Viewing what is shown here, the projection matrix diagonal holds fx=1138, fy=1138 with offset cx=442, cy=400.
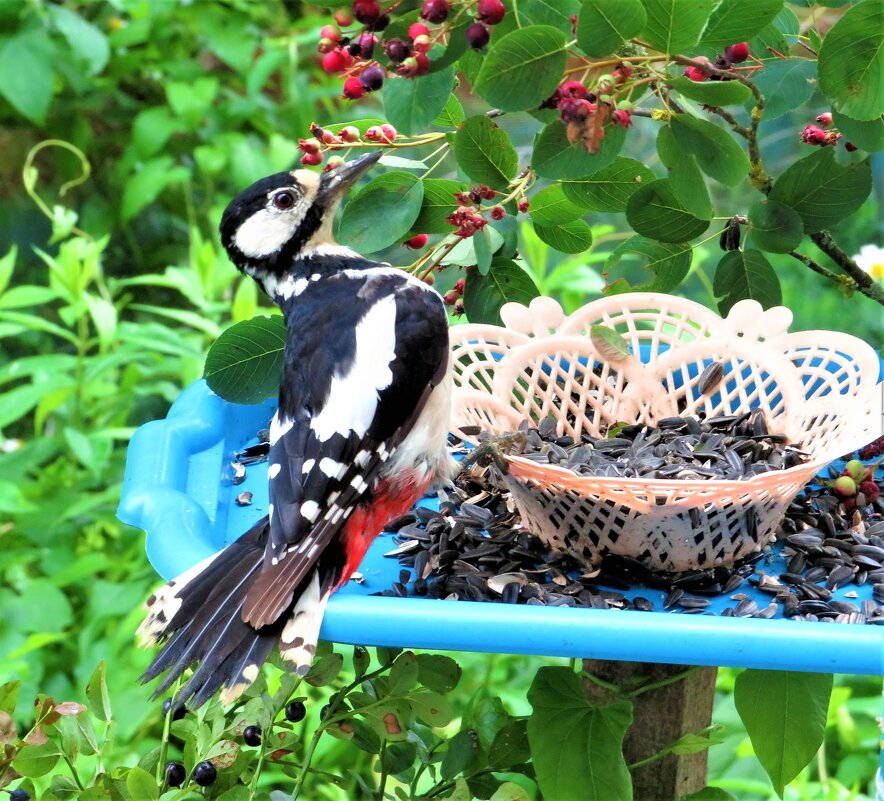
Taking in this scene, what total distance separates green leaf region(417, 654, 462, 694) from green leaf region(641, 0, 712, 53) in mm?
776

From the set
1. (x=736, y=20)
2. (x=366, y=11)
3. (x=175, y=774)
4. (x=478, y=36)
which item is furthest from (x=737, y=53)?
(x=175, y=774)

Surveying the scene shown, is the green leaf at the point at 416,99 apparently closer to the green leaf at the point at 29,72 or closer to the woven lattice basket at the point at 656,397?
the woven lattice basket at the point at 656,397

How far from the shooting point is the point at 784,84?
148 cm

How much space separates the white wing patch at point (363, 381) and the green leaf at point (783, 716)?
600 mm

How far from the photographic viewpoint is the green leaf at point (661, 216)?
4.67ft

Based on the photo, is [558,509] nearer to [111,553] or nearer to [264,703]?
[264,703]

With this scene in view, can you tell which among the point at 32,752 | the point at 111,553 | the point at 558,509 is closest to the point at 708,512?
the point at 558,509

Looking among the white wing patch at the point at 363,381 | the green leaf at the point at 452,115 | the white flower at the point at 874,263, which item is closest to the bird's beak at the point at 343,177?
the green leaf at the point at 452,115

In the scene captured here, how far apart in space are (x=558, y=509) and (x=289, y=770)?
2.45ft

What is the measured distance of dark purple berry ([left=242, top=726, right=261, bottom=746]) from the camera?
144 cm

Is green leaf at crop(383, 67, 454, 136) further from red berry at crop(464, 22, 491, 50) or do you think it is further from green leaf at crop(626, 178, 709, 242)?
green leaf at crop(626, 178, 709, 242)

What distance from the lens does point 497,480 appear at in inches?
63.8

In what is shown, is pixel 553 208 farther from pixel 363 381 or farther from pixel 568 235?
pixel 363 381

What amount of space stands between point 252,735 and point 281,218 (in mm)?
805
